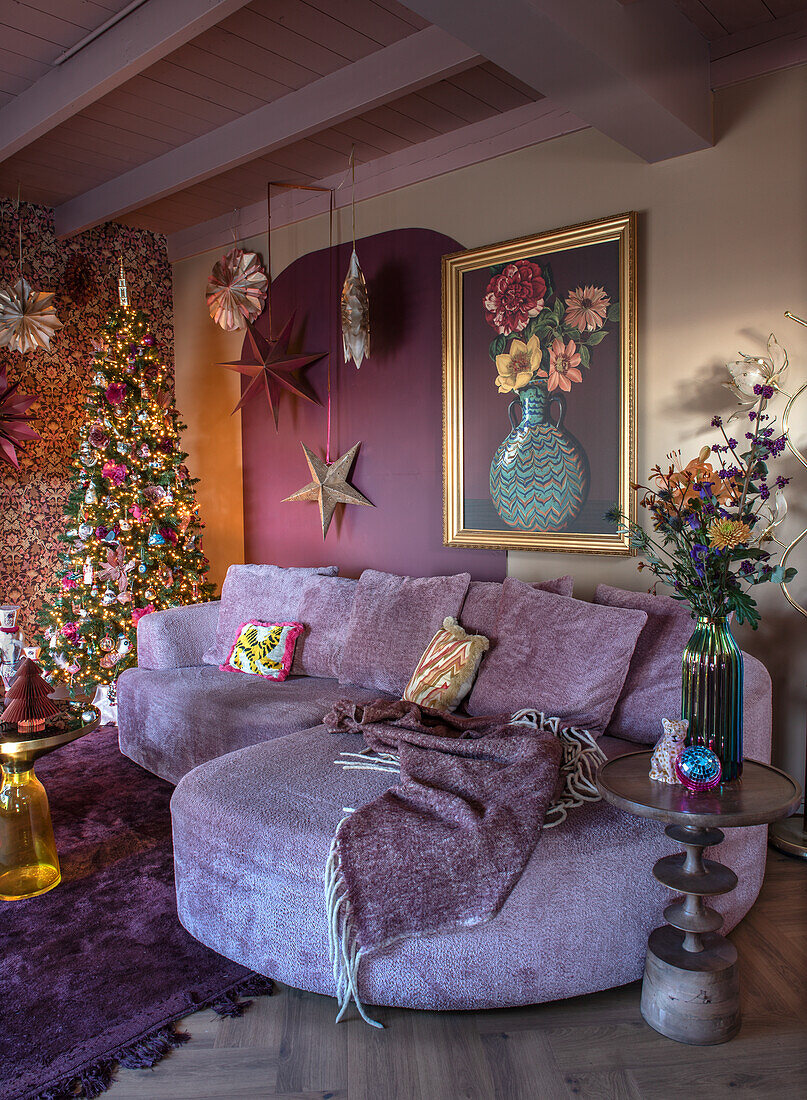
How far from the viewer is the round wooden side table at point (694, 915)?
1.79 metres

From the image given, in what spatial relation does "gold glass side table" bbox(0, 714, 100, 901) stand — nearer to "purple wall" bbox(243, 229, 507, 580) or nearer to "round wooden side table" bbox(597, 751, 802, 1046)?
"round wooden side table" bbox(597, 751, 802, 1046)

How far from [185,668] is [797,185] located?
10.6 ft

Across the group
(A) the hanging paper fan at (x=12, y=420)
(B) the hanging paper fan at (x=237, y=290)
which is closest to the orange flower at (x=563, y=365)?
(B) the hanging paper fan at (x=237, y=290)

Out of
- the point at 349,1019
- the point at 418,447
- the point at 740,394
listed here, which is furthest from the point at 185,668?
the point at 740,394

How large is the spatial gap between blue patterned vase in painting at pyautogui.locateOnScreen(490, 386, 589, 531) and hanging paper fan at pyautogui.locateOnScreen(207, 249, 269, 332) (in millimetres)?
1938

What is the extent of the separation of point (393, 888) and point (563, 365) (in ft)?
7.50

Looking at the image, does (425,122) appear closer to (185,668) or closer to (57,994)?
(185,668)

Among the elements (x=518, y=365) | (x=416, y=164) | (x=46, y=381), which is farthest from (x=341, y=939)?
(x=46, y=381)

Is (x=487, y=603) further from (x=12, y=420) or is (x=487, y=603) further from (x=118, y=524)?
(x=12, y=420)

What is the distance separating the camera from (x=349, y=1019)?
1950mm

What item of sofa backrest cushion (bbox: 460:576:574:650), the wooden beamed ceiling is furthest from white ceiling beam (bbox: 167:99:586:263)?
sofa backrest cushion (bbox: 460:576:574:650)

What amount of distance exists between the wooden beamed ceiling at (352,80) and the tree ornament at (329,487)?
1398mm

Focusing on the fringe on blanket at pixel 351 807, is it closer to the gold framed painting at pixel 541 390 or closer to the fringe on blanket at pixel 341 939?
the fringe on blanket at pixel 341 939

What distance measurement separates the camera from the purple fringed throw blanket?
1868 mm
